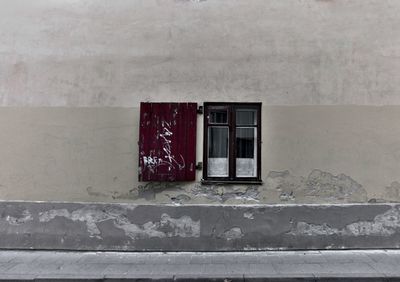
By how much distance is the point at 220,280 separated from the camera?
17.7ft

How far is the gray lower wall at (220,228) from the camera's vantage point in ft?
21.7

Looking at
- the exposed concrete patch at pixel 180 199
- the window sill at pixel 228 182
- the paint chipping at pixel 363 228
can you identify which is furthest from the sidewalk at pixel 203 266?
the window sill at pixel 228 182

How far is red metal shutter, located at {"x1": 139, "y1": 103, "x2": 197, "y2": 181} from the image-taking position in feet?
22.0

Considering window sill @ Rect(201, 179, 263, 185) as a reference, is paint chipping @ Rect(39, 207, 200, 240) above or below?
below

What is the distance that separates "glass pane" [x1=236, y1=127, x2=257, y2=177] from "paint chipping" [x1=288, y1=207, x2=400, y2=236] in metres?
1.19

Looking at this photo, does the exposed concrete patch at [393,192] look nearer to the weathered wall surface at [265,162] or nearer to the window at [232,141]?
the weathered wall surface at [265,162]

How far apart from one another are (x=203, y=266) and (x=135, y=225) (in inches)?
55.2

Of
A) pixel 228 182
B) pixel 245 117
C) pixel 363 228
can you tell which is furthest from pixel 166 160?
pixel 363 228

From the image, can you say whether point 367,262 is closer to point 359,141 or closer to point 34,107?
point 359,141

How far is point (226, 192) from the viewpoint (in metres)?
6.75

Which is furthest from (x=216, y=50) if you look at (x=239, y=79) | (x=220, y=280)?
(x=220, y=280)

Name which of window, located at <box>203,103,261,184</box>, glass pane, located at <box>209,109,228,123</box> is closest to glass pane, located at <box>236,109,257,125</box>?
window, located at <box>203,103,261,184</box>

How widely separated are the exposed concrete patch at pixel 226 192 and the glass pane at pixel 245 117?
1.10 m

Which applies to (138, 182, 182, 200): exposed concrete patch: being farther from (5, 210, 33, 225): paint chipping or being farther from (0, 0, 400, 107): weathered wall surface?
(5, 210, 33, 225): paint chipping
